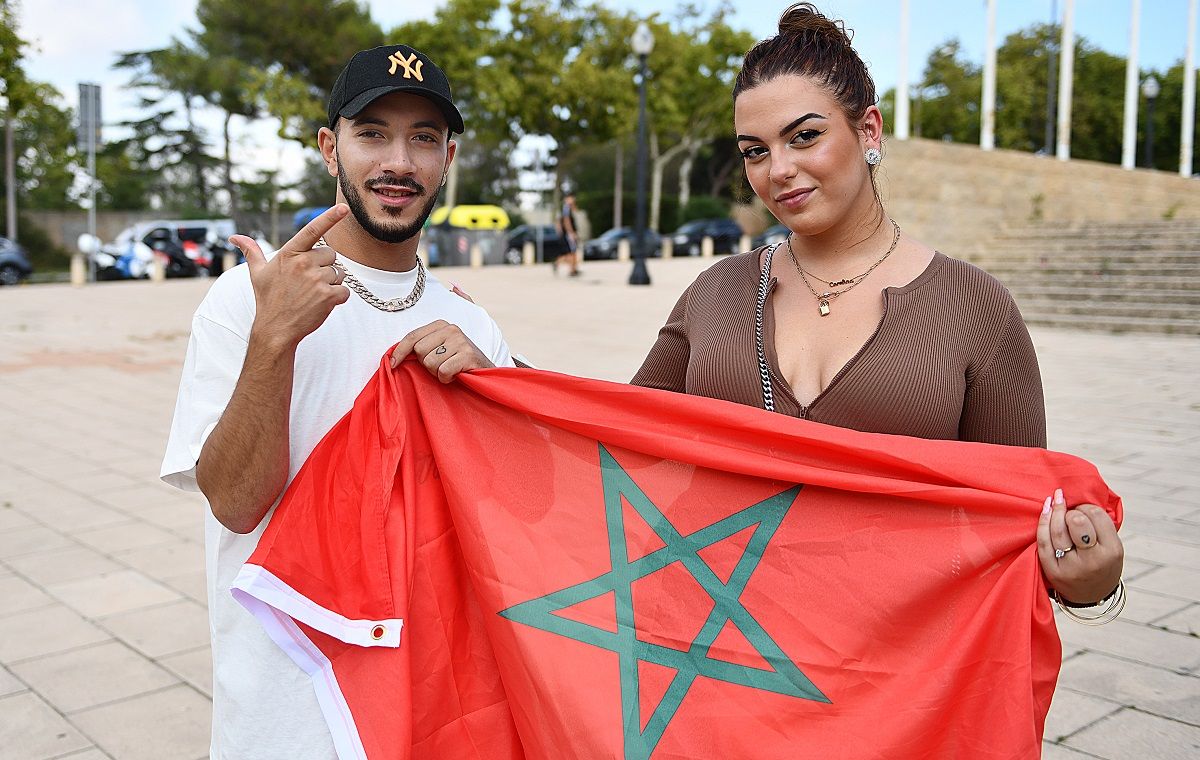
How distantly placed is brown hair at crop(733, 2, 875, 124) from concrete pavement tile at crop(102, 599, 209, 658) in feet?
11.4

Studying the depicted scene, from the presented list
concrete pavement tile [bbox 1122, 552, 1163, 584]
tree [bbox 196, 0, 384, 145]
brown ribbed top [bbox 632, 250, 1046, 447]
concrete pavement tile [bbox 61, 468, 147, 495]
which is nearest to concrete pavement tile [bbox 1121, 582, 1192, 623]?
concrete pavement tile [bbox 1122, 552, 1163, 584]

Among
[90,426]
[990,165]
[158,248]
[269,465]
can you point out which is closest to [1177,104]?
[990,165]

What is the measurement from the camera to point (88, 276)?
32469mm

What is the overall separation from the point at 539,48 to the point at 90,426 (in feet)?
105

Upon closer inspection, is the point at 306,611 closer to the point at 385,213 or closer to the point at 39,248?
the point at 385,213

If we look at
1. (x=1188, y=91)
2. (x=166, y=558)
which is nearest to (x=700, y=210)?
(x=1188, y=91)

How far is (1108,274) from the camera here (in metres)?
17.9

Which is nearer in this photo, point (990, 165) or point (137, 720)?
point (137, 720)

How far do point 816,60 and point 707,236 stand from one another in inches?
1444

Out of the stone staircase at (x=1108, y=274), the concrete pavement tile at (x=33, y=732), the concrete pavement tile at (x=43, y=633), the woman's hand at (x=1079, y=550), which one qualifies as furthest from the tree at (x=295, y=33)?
the woman's hand at (x=1079, y=550)

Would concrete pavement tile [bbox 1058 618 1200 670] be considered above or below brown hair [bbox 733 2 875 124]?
below

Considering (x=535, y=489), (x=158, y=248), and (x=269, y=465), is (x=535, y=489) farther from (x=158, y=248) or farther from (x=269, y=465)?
(x=158, y=248)

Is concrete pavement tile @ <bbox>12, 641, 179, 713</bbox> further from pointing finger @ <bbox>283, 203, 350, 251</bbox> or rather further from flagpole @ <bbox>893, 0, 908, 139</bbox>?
flagpole @ <bbox>893, 0, 908, 139</bbox>

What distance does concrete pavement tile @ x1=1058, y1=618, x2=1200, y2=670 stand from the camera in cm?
409
